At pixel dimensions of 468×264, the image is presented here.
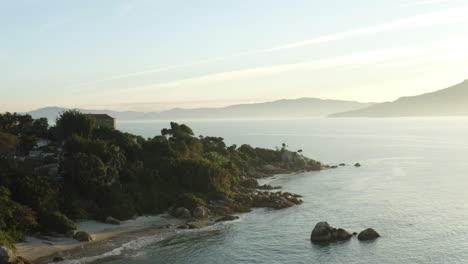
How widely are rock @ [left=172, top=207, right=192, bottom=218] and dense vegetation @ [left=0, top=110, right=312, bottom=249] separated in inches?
91.7

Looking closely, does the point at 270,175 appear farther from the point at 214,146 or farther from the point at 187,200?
the point at 187,200

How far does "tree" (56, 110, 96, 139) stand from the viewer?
83125 mm

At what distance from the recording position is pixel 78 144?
65.1 m

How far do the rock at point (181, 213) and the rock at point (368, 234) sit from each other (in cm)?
2554

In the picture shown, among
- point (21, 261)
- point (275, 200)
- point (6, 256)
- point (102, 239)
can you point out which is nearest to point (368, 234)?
point (275, 200)

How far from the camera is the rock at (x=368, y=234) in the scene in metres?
49.6

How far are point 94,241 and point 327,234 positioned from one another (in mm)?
28403

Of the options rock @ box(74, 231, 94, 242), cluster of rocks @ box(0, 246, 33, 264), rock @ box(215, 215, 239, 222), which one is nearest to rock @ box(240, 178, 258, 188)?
rock @ box(215, 215, 239, 222)

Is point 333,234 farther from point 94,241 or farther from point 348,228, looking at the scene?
point 94,241

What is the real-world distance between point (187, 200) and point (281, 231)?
Answer: 1796cm

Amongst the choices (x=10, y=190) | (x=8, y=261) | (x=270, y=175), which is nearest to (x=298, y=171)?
(x=270, y=175)

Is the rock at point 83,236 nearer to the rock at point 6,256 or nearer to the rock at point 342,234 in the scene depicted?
the rock at point 6,256

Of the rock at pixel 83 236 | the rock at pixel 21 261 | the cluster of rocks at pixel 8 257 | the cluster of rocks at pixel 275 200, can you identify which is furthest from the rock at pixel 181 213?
the cluster of rocks at pixel 8 257

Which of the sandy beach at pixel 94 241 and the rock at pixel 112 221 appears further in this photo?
the rock at pixel 112 221
